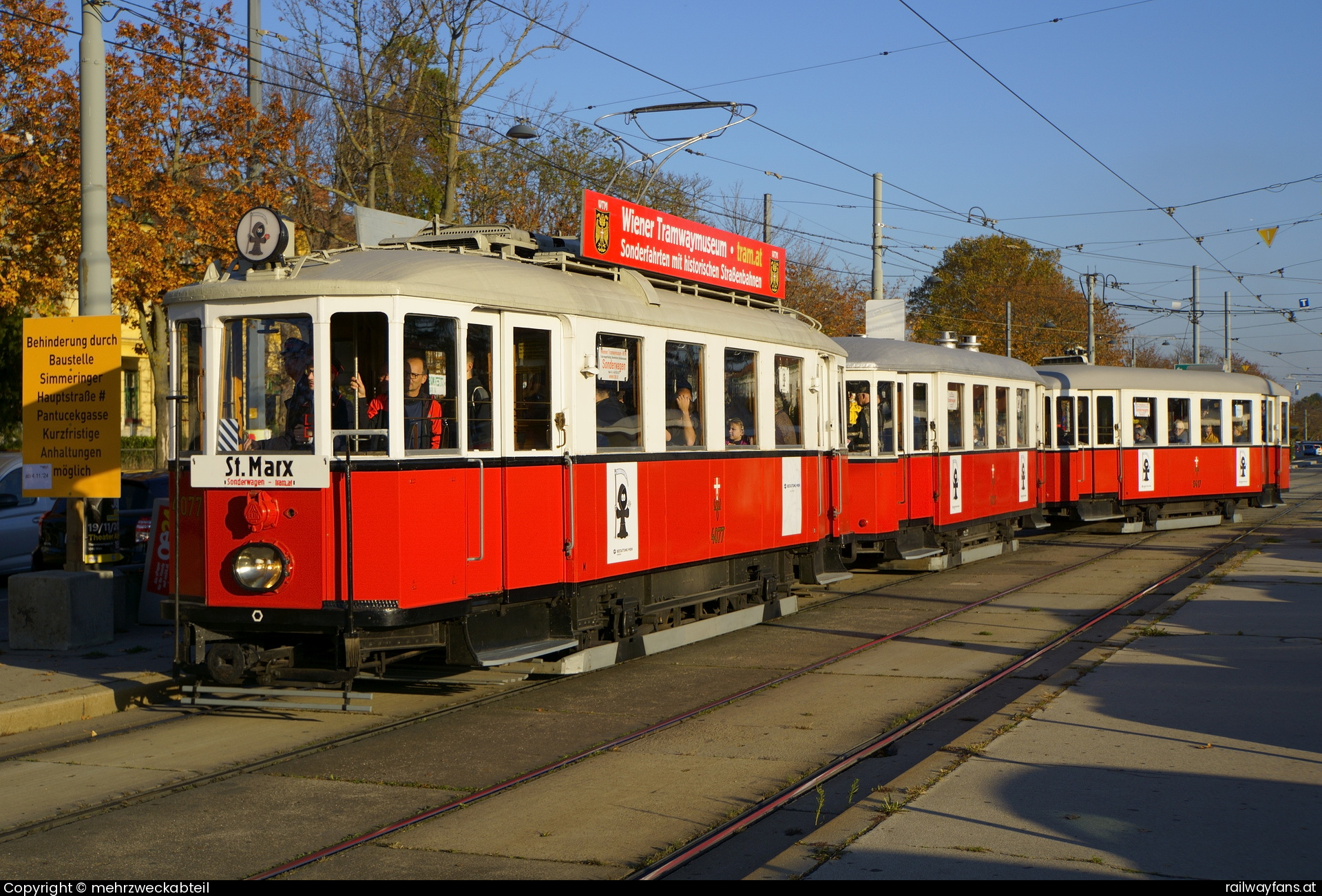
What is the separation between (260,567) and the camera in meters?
8.30

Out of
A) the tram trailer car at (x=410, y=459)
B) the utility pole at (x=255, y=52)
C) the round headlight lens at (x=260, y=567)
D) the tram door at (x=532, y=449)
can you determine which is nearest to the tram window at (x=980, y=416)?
the tram trailer car at (x=410, y=459)

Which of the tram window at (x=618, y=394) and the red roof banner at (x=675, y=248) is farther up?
the red roof banner at (x=675, y=248)

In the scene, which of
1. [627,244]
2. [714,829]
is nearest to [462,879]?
[714,829]

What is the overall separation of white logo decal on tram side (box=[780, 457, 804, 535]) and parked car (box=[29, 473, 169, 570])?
650 cm

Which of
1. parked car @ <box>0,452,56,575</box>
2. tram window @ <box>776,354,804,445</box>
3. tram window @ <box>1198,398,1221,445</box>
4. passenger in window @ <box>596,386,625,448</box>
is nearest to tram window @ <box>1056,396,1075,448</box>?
tram window @ <box>1198,398,1221,445</box>

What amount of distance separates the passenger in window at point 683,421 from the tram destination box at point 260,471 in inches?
145

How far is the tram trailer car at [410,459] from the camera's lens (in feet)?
27.0

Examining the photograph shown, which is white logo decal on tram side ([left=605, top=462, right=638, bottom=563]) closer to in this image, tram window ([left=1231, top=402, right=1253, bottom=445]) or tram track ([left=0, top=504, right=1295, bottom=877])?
tram track ([left=0, top=504, right=1295, bottom=877])

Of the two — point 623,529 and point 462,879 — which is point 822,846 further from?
point 623,529

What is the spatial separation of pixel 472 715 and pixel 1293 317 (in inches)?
2074

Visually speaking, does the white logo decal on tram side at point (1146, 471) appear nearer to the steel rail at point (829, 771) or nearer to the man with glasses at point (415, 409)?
the steel rail at point (829, 771)

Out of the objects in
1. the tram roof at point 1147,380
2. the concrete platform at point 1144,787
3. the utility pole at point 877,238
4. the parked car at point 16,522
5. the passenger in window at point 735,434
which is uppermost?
the utility pole at point 877,238

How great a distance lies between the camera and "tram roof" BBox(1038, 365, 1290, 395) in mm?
25375

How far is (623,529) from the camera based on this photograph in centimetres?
1044
